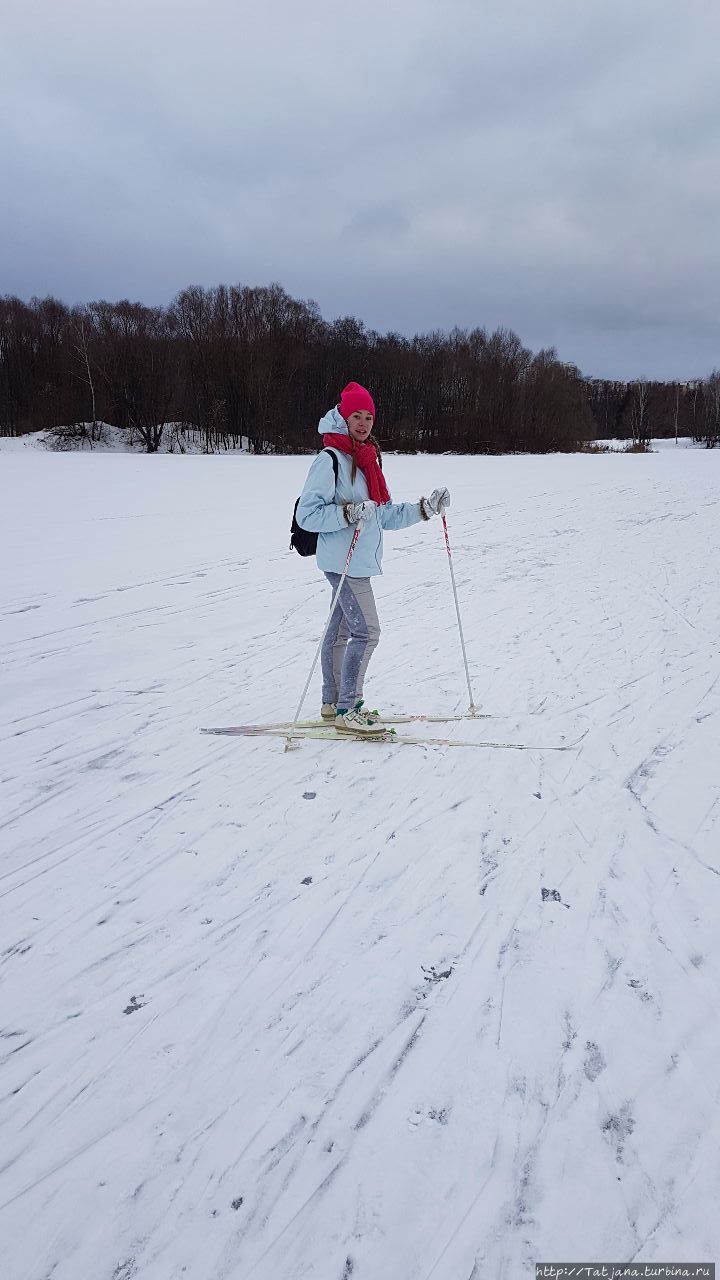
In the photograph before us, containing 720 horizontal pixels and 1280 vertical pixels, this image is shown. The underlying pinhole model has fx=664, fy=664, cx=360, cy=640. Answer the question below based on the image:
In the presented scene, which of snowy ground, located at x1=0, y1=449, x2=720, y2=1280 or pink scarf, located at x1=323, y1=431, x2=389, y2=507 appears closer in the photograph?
snowy ground, located at x1=0, y1=449, x2=720, y2=1280

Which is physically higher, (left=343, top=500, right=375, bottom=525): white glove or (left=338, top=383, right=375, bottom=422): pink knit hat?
(left=338, top=383, right=375, bottom=422): pink knit hat

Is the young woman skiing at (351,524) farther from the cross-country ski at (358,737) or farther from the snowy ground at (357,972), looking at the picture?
the snowy ground at (357,972)

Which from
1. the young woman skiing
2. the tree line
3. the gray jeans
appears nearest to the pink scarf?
the young woman skiing

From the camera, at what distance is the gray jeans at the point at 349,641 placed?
440cm

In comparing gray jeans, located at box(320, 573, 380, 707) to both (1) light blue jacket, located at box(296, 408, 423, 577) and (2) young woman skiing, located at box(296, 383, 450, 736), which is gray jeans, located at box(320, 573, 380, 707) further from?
(1) light blue jacket, located at box(296, 408, 423, 577)

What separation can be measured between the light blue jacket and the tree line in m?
43.1

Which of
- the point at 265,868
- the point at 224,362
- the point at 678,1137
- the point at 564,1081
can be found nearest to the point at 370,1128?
the point at 564,1081

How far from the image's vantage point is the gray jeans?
4402mm

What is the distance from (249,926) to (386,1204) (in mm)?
1176

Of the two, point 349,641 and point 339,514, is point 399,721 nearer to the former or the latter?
point 349,641

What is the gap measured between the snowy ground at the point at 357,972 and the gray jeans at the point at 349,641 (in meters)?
0.46

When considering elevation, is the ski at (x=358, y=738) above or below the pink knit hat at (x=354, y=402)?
below

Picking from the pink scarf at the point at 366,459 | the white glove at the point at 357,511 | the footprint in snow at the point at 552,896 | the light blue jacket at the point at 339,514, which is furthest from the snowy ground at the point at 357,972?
the pink scarf at the point at 366,459

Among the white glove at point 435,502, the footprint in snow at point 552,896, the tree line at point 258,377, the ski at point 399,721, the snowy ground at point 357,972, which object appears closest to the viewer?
the snowy ground at point 357,972
